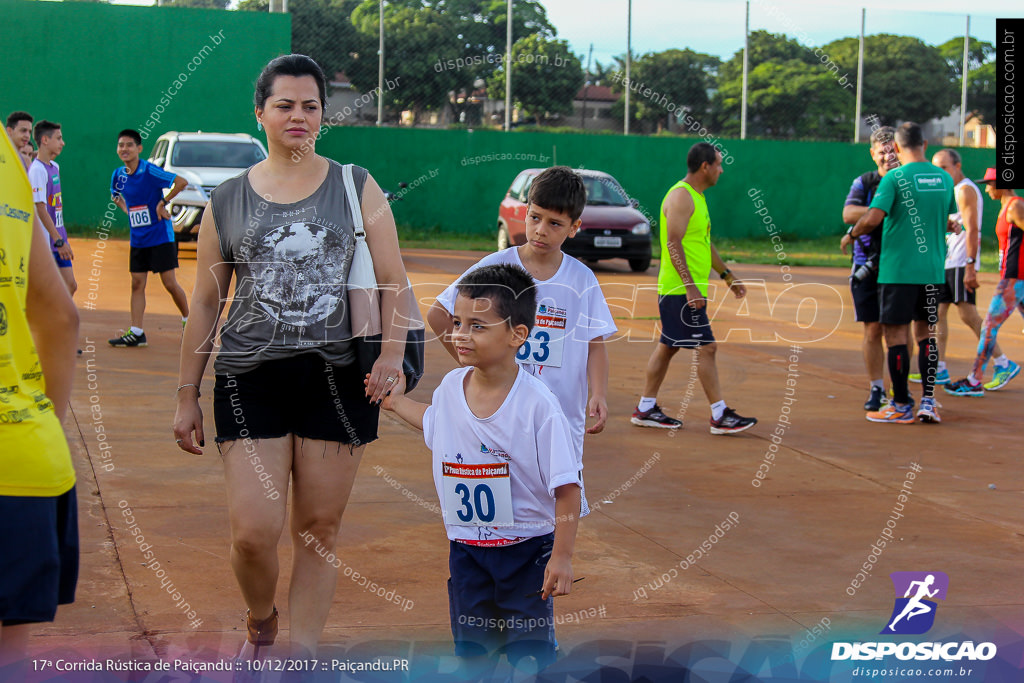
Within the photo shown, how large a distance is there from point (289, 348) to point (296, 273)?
23cm

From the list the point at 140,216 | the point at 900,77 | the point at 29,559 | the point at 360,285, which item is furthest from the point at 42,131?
the point at 900,77

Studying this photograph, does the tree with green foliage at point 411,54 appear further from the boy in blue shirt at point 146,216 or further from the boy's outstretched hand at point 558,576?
the boy's outstretched hand at point 558,576

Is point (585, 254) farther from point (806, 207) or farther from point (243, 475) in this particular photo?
point (243, 475)

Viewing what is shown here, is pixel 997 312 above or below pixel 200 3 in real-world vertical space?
below

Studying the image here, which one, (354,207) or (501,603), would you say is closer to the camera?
(501,603)

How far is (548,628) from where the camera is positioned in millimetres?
3051

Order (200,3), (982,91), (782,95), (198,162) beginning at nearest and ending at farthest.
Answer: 1. (198,162)
2. (200,3)
3. (782,95)
4. (982,91)

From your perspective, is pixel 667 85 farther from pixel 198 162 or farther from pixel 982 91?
pixel 198 162

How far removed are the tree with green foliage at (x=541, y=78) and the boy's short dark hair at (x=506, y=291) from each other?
20.3 metres

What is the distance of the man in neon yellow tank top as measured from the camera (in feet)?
23.8

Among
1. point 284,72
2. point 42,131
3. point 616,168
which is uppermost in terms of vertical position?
point 616,168

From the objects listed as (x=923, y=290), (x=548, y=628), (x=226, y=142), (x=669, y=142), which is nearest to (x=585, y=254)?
(x=226, y=142)

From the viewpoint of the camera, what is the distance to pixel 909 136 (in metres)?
7.52

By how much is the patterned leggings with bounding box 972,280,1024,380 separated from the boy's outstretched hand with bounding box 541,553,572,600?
22.8ft
